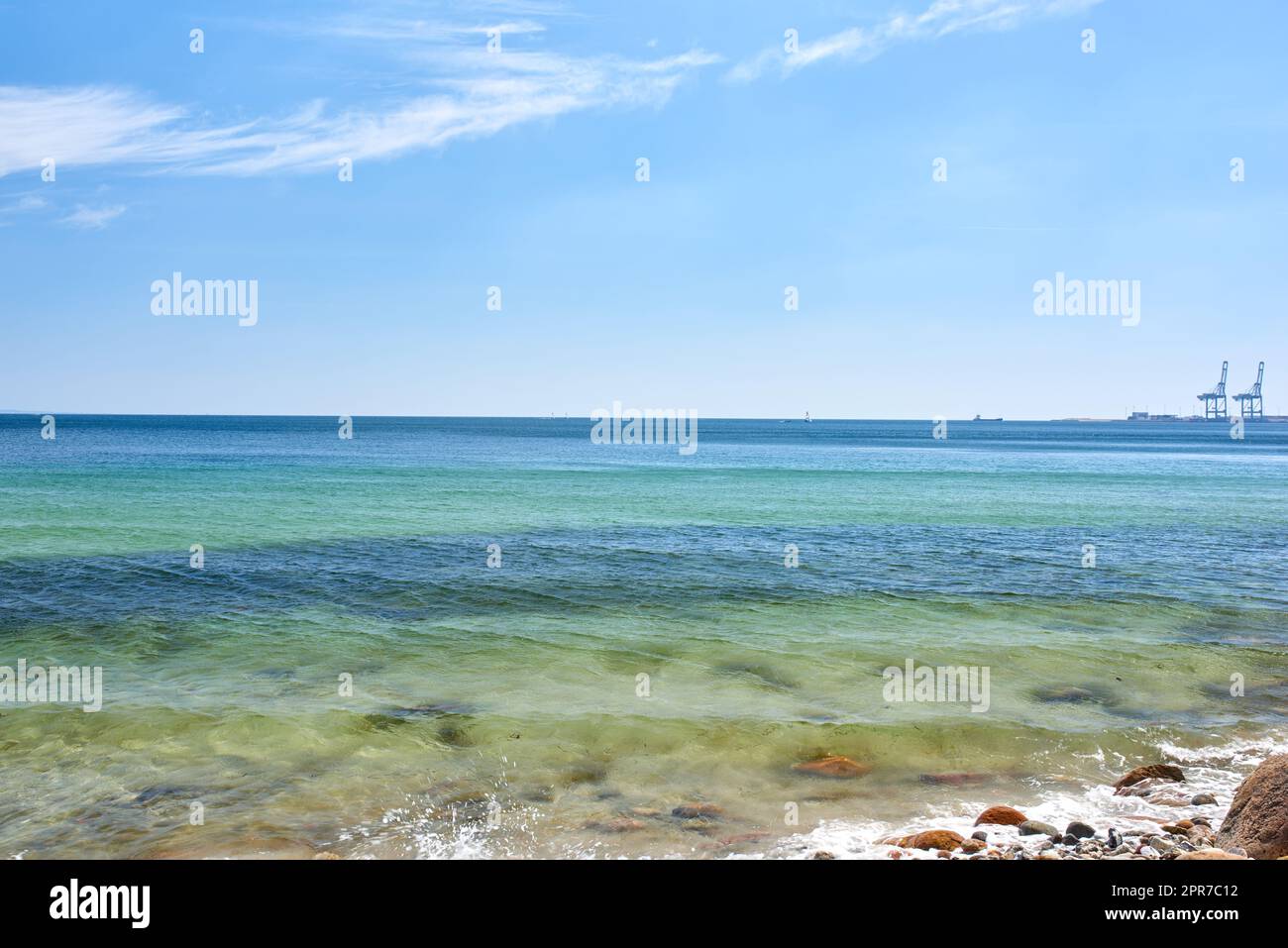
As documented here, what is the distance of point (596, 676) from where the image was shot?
13.2 m

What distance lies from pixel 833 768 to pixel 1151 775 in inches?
143

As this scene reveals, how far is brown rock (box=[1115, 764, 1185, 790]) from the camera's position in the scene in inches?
356

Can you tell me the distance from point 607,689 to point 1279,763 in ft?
27.6

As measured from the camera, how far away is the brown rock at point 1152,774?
29.7 ft

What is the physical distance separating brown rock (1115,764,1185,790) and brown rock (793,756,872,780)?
9.44 feet

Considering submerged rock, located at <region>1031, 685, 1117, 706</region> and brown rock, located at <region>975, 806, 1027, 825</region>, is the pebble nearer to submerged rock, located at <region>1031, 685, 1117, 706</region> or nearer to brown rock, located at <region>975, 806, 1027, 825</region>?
brown rock, located at <region>975, 806, 1027, 825</region>

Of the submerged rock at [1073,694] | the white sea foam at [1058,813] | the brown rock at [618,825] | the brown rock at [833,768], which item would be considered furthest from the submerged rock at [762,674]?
the brown rock at [618,825]

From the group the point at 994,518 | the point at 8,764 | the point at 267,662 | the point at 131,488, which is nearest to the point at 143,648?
the point at 267,662

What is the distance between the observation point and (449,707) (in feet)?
38.2

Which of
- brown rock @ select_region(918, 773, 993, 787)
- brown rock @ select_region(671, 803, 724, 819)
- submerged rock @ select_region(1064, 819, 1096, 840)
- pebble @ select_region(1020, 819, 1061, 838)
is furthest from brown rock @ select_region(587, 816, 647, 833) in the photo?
submerged rock @ select_region(1064, 819, 1096, 840)

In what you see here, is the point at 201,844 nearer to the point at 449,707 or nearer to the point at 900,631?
the point at 449,707

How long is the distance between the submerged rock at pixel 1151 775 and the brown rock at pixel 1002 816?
1867 millimetres

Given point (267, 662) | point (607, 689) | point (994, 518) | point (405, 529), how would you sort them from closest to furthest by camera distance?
point (607, 689) → point (267, 662) → point (405, 529) → point (994, 518)

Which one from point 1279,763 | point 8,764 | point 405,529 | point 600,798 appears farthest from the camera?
point 405,529
